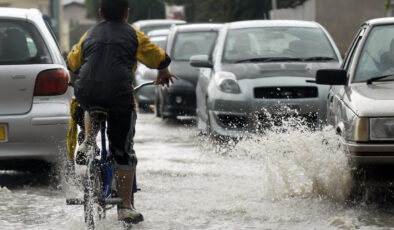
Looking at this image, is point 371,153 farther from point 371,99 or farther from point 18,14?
point 18,14

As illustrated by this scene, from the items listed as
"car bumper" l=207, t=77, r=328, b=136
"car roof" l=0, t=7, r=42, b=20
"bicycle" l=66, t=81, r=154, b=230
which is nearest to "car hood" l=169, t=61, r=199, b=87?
"car bumper" l=207, t=77, r=328, b=136

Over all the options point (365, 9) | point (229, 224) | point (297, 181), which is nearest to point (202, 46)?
point (297, 181)

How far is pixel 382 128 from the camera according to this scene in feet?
23.0

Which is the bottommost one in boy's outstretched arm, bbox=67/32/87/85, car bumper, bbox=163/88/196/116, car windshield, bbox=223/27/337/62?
car bumper, bbox=163/88/196/116

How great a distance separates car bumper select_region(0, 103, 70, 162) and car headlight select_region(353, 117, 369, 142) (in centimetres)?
266

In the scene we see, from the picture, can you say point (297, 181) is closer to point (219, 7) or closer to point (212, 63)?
point (212, 63)

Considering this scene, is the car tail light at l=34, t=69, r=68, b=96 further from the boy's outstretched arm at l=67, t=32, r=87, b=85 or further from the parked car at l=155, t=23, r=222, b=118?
the parked car at l=155, t=23, r=222, b=118

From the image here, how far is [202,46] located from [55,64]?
8636 millimetres

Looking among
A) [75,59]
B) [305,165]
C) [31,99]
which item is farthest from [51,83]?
[305,165]

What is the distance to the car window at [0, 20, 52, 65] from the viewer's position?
873 cm

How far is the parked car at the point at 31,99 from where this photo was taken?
27.7 ft

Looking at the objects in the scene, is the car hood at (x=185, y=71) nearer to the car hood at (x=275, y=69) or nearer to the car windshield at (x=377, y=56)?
the car hood at (x=275, y=69)

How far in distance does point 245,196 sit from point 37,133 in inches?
70.7

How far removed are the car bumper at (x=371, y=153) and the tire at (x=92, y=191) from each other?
1.81m
